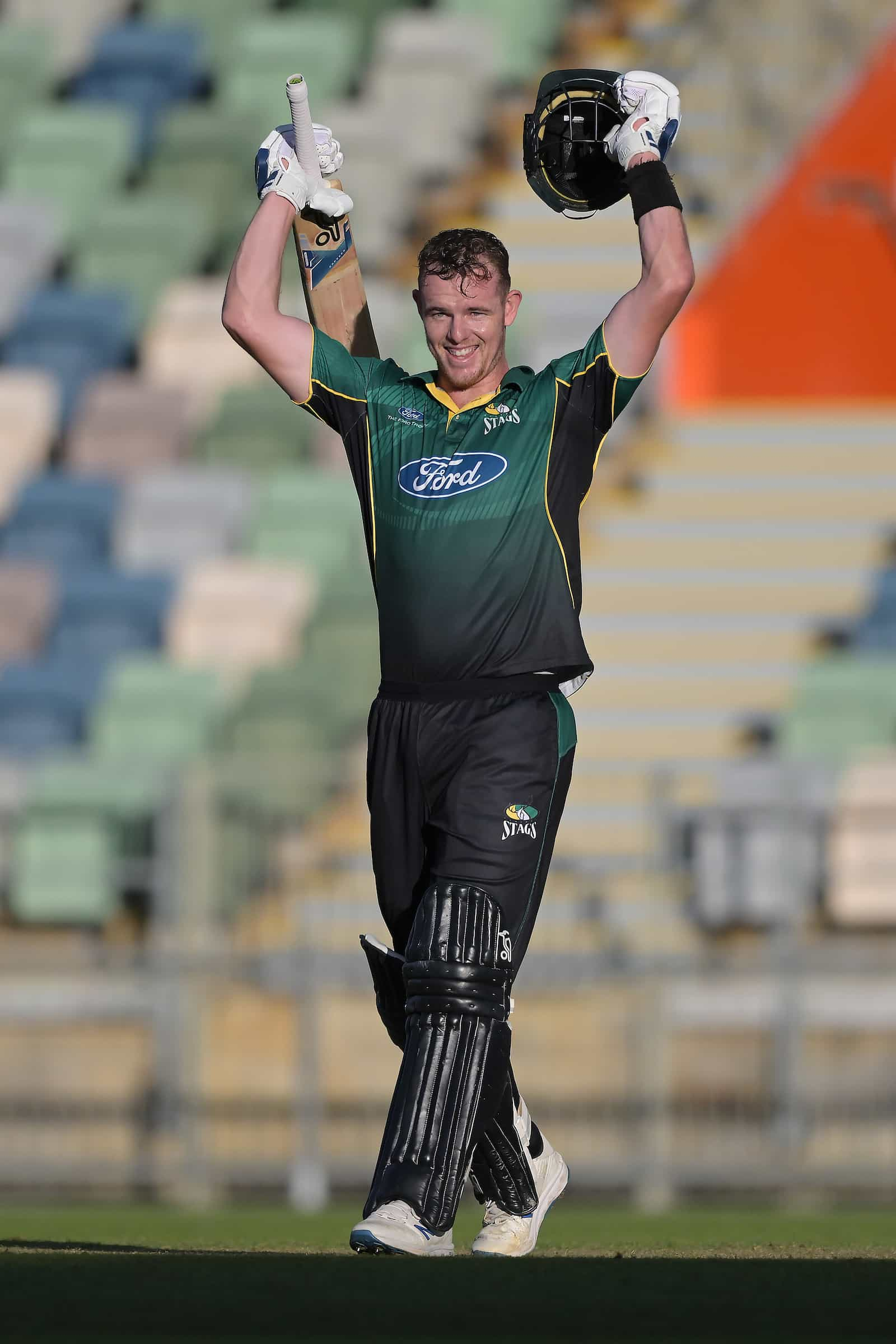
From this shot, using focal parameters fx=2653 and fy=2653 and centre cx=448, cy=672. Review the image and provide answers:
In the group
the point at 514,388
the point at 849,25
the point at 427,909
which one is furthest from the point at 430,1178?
the point at 849,25

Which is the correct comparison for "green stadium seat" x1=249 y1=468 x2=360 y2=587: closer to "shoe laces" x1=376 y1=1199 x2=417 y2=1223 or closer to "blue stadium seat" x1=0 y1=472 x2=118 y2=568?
"blue stadium seat" x1=0 y1=472 x2=118 y2=568

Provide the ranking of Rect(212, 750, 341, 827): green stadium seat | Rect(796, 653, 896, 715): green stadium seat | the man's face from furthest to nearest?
Rect(796, 653, 896, 715): green stadium seat, Rect(212, 750, 341, 827): green stadium seat, the man's face

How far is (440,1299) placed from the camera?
3648 millimetres

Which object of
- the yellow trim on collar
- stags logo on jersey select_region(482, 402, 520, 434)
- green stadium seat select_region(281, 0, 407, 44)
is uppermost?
green stadium seat select_region(281, 0, 407, 44)

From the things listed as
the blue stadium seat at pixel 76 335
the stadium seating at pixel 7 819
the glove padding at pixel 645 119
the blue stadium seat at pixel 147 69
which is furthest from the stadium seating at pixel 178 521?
the glove padding at pixel 645 119

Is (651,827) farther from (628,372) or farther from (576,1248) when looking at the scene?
(628,372)

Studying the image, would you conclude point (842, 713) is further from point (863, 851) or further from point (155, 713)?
point (155, 713)

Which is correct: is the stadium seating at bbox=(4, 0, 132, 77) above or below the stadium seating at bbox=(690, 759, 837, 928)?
above

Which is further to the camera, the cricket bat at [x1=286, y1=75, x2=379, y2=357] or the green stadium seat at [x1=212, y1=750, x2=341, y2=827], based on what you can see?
the green stadium seat at [x1=212, y1=750, x2=341, y2=827]

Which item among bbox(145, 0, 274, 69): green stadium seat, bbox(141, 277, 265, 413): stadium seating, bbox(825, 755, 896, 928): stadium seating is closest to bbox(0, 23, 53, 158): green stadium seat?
bbox(145, 0, 274, 69): green stadium seat

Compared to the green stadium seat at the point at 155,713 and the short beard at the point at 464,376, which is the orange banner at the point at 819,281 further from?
the short beard at the point at 464,376

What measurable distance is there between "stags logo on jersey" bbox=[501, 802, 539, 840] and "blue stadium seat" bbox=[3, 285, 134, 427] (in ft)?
33.5

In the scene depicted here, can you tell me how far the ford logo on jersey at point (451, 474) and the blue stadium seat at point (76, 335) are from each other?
9.96 meters

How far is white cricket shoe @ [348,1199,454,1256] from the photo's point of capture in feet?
14.3
